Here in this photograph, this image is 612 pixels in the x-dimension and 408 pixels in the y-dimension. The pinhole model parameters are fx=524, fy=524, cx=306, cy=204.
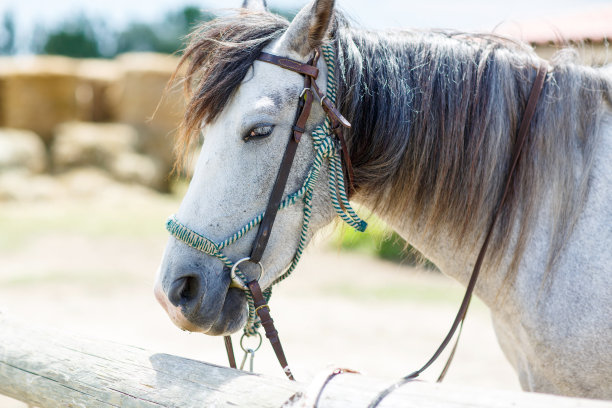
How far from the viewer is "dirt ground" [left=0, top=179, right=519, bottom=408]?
5.05 meters

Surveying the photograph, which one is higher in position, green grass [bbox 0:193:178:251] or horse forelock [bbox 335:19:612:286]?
horse forelock [bbox 335:19:612:286]

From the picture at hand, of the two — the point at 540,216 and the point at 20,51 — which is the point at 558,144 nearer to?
the point at 540,216

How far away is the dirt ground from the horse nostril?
2.85 feet

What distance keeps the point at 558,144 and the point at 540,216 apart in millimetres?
261

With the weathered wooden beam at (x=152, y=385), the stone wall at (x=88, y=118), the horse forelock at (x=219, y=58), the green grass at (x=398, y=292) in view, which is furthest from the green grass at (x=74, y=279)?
the stone wall at (x=88, y=118)

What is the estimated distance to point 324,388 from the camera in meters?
1.29

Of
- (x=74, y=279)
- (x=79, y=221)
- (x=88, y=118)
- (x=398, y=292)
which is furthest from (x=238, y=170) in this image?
(x=88, y=118)

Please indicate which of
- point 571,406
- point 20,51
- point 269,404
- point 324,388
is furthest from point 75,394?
point 20,51

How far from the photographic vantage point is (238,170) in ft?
5.74

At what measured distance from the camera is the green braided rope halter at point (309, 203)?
5.66 ft

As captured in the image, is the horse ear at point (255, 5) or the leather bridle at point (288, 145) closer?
the leather bridle at point (288, 145)

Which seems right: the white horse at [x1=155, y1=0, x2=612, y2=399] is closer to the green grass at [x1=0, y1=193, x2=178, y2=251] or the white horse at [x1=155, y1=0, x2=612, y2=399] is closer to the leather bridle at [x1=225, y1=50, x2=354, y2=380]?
the leather bridle at [x1=225, y1=50, x2=354, y2=380]

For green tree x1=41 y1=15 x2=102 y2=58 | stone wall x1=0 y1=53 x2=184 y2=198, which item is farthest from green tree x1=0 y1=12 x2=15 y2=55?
stone wall x1=0 y1=53 x2=184 y2=198

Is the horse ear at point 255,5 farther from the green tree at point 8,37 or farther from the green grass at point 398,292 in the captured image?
the green tree at point 8,37
